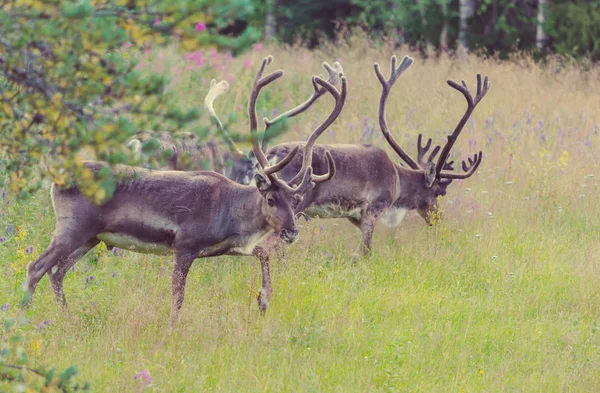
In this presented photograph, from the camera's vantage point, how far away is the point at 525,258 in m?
8.62

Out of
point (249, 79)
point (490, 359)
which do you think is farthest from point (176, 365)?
point (249, 79)

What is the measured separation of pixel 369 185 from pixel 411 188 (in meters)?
0.69

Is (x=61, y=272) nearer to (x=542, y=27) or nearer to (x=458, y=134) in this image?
(x=458, y=134)

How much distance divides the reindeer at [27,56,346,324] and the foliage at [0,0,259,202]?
3.03 meters

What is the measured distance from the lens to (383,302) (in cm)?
740

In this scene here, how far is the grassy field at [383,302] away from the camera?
601 cm

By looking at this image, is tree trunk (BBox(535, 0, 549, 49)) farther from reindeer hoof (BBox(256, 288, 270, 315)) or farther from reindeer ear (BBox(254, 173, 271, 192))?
reindeer hoof (BBox(256, 288, 270, 315))

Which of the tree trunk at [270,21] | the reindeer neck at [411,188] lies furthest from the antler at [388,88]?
the tree trunk at [270,21]

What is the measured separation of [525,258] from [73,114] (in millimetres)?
5910

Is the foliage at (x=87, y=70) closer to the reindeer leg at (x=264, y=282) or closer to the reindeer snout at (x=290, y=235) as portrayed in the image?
the reindeer snout at (x=290, y=235)

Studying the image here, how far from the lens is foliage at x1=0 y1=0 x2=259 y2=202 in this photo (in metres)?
3.17

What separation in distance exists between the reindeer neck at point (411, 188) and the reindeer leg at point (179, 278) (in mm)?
3138

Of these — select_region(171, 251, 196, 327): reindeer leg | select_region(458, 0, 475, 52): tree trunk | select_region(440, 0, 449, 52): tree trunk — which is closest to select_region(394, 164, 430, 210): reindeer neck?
select_region(171, 251, 196, 327): reindeer leg

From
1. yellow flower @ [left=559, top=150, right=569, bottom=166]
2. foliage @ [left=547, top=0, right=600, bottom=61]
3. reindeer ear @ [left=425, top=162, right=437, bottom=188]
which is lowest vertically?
foliage @ [left=547, top=0, right=600, bottom=61]
